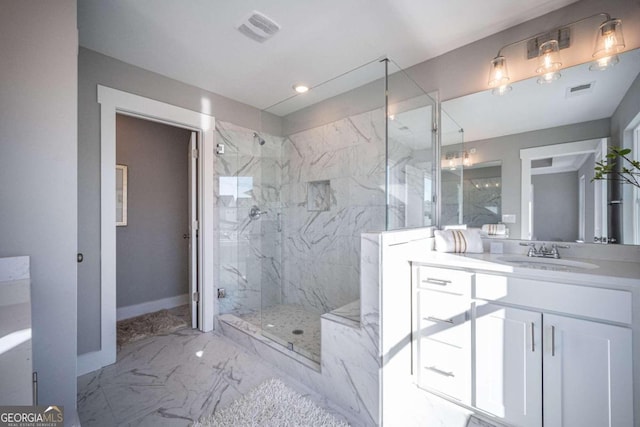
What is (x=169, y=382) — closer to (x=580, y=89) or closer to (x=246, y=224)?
(x=246, y=224)

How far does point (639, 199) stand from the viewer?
144 cm

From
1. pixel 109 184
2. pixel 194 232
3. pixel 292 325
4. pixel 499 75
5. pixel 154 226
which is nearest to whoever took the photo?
pixel 499 75

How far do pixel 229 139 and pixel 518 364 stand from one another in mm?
2989

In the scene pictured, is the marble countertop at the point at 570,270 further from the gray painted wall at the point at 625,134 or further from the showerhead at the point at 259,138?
the showerhead at the point at 259,138

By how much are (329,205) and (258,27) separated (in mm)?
1675

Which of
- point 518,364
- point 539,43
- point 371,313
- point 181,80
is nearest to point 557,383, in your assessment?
point 518,364

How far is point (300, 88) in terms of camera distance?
2.82 metres

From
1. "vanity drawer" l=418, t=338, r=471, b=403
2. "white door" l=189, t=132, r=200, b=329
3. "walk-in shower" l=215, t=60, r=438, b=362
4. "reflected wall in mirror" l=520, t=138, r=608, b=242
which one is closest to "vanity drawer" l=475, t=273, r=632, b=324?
"vanity drawer" l=418, t=338, r=471, b=403

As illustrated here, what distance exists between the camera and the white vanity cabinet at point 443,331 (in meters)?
1.50

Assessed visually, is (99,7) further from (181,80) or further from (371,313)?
(371,313)

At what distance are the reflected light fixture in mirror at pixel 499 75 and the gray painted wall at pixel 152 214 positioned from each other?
11.3 feet

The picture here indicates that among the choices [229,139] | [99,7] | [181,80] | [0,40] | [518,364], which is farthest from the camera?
[229,139]

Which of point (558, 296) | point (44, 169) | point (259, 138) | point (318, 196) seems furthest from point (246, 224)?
point (558, 296)

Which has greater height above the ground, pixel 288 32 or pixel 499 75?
pixel 288 32
